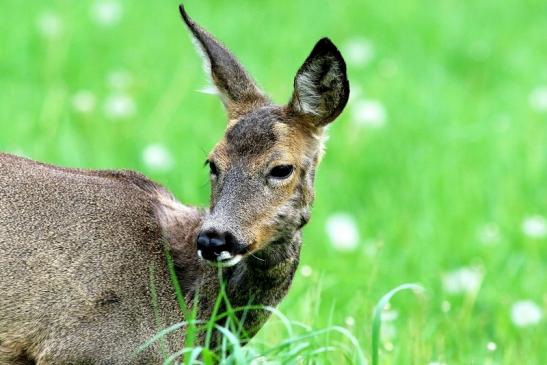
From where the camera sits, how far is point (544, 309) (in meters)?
7.91

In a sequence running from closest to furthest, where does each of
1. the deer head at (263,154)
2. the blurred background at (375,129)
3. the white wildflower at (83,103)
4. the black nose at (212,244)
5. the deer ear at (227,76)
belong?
the black nose at (212,244), the deer head at (263,154), the deer ear at (227,76), the blurred background at (375,129), the white wildflower at (83,103)

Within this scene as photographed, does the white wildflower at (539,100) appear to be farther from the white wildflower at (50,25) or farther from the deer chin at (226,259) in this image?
the deer chin at (226,259)

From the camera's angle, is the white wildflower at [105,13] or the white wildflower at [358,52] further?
the white wildflower at [358,52]

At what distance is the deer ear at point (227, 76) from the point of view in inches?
237

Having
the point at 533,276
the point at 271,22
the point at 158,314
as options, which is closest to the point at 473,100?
the point at 271,22

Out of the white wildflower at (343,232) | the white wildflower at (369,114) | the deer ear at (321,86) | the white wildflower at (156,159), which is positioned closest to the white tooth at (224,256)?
the deer ear at (321,86)

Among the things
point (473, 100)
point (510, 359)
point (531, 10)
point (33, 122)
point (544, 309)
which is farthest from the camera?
point (531, 10)

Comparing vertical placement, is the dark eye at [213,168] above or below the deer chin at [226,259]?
above

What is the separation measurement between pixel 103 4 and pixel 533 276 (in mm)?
4597

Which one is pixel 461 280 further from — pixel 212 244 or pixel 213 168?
pixel 212 244

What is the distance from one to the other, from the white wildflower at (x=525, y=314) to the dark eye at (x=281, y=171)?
2.52 metres

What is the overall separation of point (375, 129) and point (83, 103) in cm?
209

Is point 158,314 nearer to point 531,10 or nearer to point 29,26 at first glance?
point 29,26

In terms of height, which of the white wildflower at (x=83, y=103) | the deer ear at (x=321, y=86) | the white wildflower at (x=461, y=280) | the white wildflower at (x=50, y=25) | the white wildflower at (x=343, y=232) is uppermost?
the white wildflower at (x=50, y=25)
